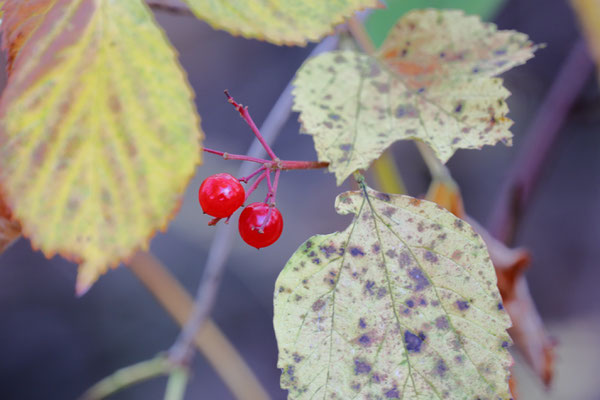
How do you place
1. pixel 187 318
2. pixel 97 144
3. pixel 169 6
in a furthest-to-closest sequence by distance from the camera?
pixel 187 318 → pixel 169 6 → pixel 97 144

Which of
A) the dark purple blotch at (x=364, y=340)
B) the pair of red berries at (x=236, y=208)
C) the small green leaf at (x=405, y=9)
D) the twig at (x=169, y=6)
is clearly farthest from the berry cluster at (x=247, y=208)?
the small green leaf at (x=405, y=9)

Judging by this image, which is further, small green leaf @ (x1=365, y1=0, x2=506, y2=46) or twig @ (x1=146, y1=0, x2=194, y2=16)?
small green leaf @ (x1=365, y1=0, x2=506, y2=46)

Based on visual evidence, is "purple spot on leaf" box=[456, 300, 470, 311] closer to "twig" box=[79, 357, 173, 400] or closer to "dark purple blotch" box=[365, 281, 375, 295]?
"dark purple blotch" box=[365, 281, 375, 295]

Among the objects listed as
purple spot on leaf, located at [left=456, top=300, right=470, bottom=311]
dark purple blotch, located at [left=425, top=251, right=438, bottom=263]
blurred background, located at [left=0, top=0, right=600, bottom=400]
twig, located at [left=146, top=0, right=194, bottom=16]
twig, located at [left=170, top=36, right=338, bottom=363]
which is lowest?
blurred background, located at [left=0, top=0, right=600, bottom=400]

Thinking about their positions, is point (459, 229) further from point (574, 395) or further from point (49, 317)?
point (49, 317)

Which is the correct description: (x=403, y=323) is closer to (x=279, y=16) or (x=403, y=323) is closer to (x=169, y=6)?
(x=279, y=16)

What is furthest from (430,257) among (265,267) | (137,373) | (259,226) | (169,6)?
(265,267)

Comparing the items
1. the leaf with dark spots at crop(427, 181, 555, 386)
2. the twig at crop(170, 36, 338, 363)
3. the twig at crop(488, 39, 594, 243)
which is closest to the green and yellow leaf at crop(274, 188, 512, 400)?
the leaf with dark spots at crop(427, 181, 555, 386)
